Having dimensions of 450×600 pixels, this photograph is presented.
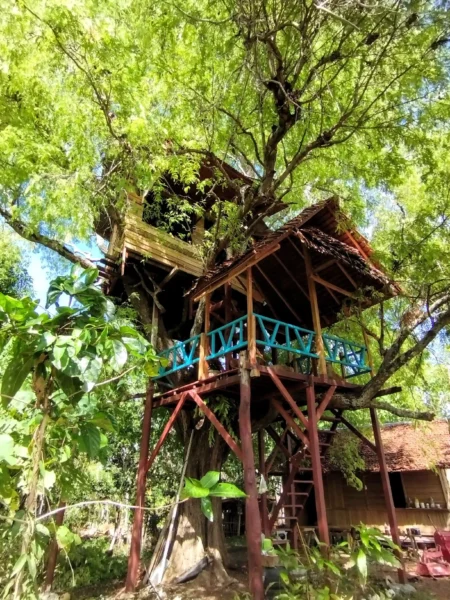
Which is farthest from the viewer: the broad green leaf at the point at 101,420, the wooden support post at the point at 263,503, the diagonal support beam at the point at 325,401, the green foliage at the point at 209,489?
the wooden support post at the point at 263,503

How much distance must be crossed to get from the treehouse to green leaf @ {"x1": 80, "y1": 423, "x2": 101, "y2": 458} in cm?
368

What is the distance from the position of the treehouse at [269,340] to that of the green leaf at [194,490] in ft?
13.2

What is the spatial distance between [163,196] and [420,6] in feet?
21.3

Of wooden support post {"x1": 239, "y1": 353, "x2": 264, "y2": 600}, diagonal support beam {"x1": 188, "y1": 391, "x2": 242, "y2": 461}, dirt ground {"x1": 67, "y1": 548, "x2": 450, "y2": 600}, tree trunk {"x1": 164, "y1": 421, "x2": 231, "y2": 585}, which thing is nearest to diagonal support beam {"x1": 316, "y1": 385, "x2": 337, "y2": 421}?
wooden support post {"x1": 239, "y1": 353, "x2": 264, "y2": 600}

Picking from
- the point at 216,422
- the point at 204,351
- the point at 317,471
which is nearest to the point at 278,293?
the point at 204,351

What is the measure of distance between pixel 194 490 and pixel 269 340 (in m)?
5.05

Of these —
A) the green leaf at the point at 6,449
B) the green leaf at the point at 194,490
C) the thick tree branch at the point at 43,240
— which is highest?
the thick tree branch at the point at 43,240

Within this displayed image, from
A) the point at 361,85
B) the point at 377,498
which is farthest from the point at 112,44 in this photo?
the point at 377,498

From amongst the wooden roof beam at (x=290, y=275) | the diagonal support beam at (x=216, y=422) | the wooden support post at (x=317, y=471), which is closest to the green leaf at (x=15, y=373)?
the diagonal support beam at (x=216, y=422)

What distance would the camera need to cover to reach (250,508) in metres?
5.12

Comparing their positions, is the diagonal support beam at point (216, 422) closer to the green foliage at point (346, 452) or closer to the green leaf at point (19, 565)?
the green leaf at point (19, 565)

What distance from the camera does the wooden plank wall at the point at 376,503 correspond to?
12.0 metres

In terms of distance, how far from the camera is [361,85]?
5.95 m

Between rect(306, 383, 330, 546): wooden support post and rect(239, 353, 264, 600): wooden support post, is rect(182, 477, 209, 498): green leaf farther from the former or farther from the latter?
rect(306, 383, 330, 546): wooden support post
